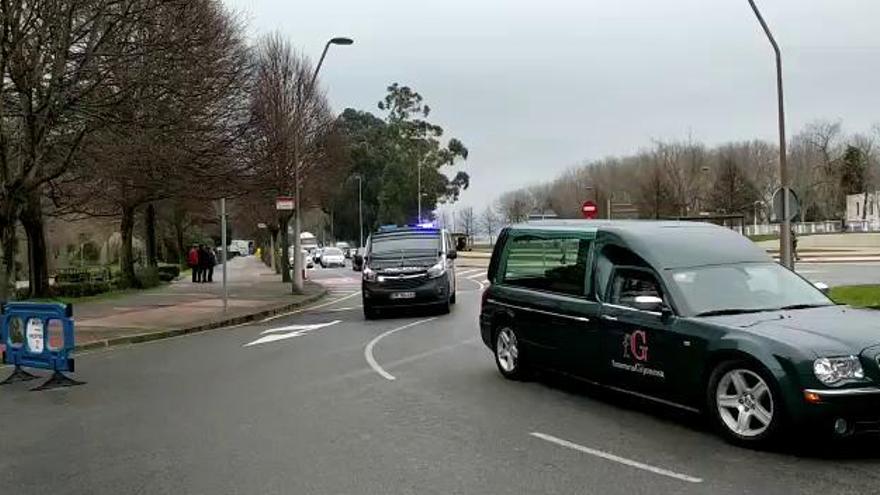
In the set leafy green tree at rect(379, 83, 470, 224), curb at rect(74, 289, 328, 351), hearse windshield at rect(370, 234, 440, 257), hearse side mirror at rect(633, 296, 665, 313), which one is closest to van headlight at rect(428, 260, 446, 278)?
hearse windshield at rect(370, 234, 440, 257)

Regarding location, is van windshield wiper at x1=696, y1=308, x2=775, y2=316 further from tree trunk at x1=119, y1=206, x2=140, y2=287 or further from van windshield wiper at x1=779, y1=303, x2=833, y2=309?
tree trunk at x1=119, y1=206, x2=140, y2=287

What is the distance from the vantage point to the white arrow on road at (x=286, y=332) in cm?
1659

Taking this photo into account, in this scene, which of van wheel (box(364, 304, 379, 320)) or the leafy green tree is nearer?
van wheel (box(364, 304, 379, 320))

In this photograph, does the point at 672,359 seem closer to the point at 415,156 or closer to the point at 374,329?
the point at 374,329

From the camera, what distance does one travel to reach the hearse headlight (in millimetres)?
6457

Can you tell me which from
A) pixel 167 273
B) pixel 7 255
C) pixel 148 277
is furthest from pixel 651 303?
pixel 167 273

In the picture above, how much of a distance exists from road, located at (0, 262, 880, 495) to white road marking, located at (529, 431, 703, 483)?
0.02m

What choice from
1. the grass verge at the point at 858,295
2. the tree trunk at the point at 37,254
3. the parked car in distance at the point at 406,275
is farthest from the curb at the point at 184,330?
the grass verge at the point at 858,295

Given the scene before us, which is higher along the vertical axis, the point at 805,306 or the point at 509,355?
the point at 805,306

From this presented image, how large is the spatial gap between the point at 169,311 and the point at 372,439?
677 inches

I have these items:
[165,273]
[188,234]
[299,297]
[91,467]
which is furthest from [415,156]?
[91,467]

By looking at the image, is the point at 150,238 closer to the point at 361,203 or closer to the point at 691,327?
the point at 691,327

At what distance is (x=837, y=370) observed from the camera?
21.2 feet

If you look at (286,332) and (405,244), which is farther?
(405,244)
